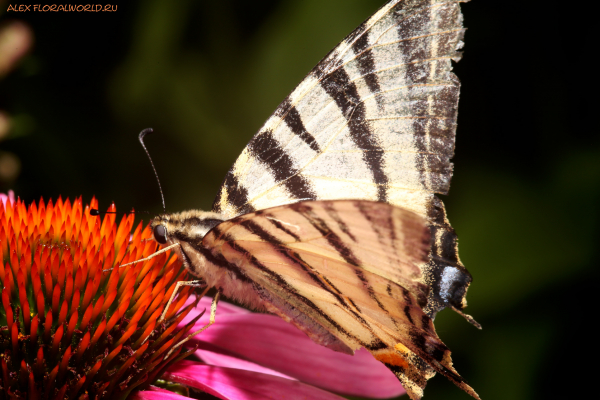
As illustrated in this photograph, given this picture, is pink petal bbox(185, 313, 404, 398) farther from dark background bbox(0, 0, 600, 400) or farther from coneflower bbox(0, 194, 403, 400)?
dark background bbox(0, 0, 600, 400)

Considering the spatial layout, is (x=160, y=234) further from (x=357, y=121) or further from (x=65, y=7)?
(x=65, y=7)

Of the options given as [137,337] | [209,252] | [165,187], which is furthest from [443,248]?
[165,187]

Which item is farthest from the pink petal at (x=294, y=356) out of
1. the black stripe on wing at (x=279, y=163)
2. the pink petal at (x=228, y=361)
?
the black stripe on wing at (x=279, y=163)

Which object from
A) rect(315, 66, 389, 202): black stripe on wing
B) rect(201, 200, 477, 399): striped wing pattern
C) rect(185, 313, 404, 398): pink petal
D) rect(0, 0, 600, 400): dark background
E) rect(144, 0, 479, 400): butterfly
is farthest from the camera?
rect(0, 0, 600, 400): dark background

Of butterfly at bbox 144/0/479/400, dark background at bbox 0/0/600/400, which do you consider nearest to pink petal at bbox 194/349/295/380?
butterfly at bbox 144/0/479/400

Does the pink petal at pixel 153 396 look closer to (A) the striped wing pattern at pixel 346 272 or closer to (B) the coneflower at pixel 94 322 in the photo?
(B) the coneflower at pixel 94 322

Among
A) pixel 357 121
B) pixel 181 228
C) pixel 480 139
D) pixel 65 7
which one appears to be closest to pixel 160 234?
pixel 181 228

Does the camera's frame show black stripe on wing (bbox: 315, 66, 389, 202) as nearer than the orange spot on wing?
No
